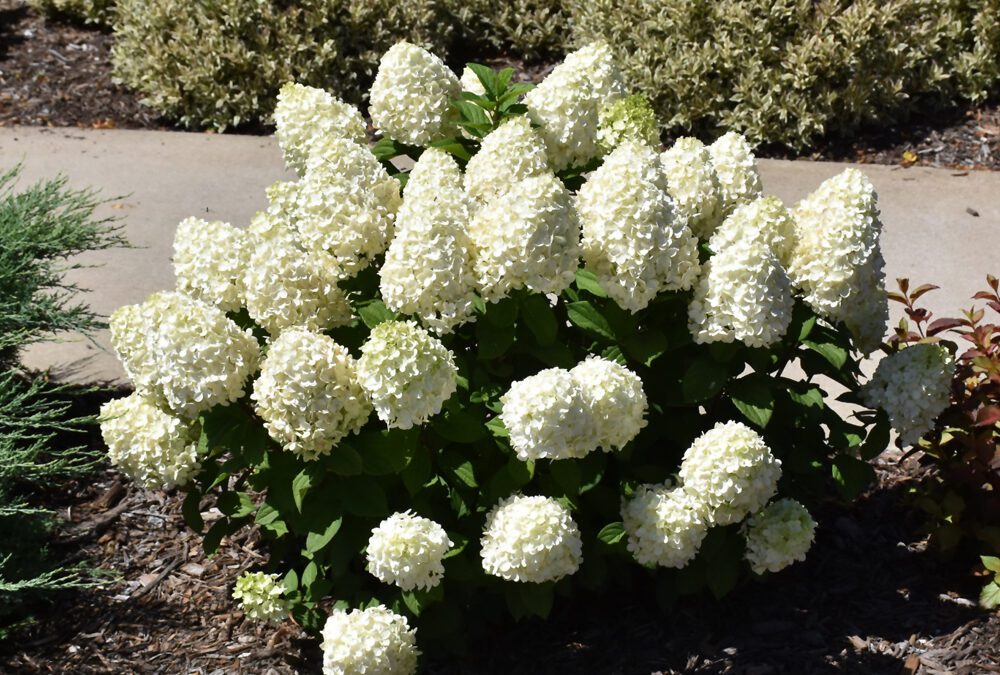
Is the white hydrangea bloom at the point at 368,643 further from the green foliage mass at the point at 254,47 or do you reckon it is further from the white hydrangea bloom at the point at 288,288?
the green foliage mass at the point at 254,47

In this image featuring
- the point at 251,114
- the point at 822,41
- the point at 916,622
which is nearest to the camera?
the point at 916,622

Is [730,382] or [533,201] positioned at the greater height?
[533,201]

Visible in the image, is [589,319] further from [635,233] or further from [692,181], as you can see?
[692,181]

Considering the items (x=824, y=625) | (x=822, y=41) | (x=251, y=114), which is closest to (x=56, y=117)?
(x=251, y=114)

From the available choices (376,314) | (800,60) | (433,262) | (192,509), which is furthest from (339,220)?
(800,60)

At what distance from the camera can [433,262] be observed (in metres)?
3.15

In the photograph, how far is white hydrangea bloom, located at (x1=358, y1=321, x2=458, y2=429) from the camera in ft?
9.82

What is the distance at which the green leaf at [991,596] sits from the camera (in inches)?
148

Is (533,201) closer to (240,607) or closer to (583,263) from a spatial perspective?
(583,263)

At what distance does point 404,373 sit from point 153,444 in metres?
0.98

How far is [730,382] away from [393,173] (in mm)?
1307

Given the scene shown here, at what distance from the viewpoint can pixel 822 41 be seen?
7.04 meters

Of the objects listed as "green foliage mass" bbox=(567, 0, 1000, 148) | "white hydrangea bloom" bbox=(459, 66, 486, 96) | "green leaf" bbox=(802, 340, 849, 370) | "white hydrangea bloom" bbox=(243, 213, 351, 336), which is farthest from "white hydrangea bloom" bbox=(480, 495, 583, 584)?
"green foliage mass" bbox=(567, 0, 1000, 148)

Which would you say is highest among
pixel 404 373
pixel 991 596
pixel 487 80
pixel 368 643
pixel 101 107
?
pixel 487 80
